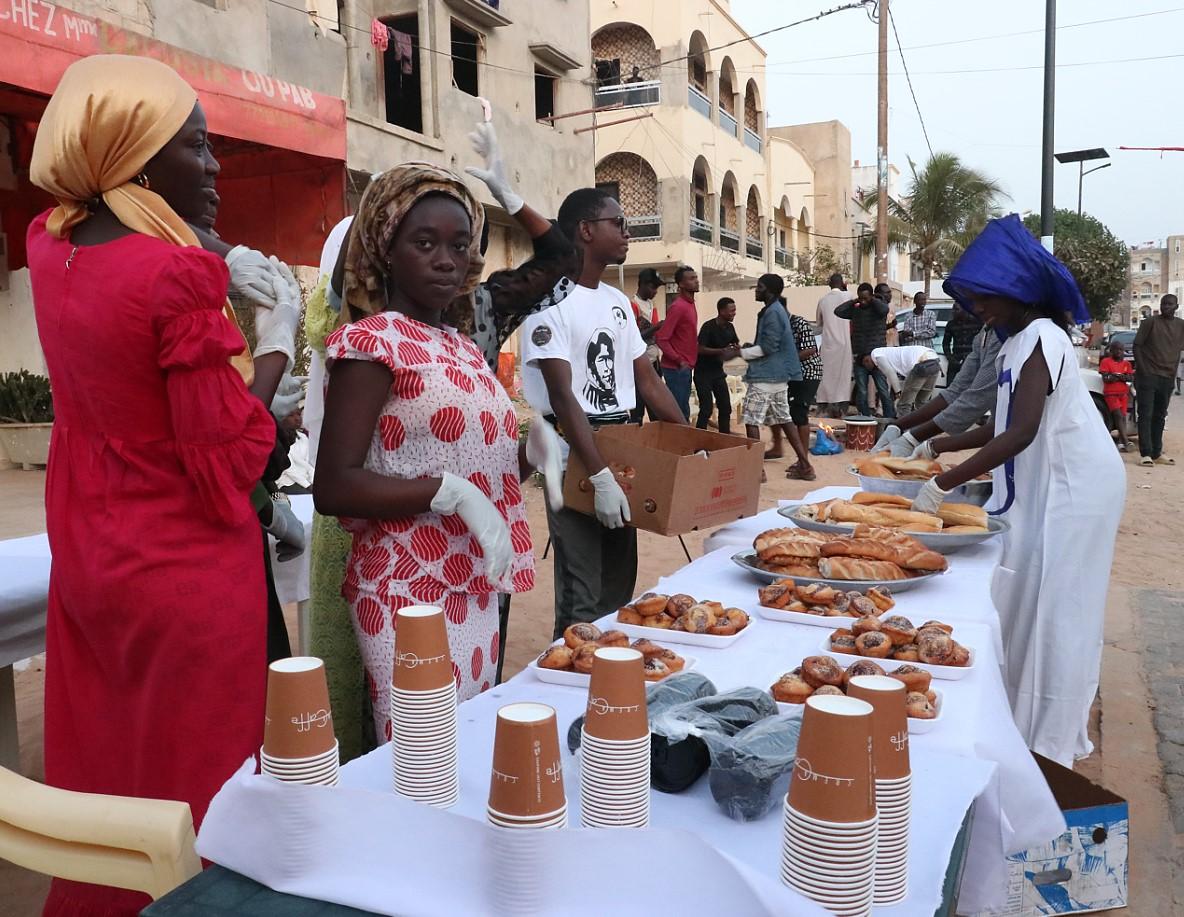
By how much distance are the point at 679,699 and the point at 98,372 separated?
3.71 feet

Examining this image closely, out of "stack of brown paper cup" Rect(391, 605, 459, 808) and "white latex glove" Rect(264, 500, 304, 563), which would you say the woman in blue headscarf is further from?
"stack of brown paper cup" Rect(391, 605, 459, 808)

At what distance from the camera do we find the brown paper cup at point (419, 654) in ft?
3.92

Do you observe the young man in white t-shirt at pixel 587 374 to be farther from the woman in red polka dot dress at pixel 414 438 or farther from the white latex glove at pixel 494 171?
the woman in red polka dot dress at pixel 414 438

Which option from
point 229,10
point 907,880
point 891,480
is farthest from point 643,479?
point 229,10

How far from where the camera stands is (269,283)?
1.95m

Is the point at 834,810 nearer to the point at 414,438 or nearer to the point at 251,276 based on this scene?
the point at 414,438

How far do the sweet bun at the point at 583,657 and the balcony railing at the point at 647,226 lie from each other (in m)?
23.7

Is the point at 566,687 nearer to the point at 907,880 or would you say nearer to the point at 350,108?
the point at 907,880

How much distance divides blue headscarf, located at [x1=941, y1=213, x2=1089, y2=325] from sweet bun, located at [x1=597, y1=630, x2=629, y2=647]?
1885 mm

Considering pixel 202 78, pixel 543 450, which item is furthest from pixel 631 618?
pixel 202 78

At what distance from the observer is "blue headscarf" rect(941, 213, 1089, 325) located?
9.74 feet

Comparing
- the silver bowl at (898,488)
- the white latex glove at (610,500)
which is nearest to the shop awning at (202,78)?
the white latex glove at (610,500)

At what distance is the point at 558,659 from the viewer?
5.75 feet

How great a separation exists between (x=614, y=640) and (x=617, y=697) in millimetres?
746
